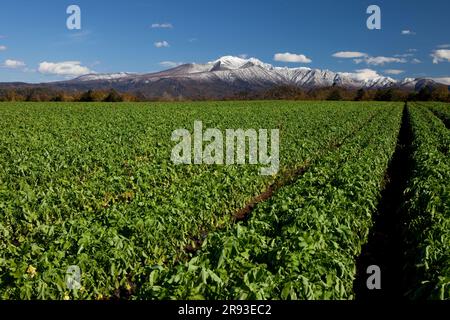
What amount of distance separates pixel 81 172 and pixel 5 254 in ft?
26.8

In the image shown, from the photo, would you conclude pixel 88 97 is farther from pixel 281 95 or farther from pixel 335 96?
pixel 335 96

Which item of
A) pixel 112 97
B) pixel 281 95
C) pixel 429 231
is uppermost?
pixel 281 95

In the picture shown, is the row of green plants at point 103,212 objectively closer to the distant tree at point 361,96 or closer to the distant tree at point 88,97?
the distant tree at point 88,97

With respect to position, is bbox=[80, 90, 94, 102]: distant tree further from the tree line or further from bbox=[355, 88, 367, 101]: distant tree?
bbox=[355, 88, 367, 101]: distant tree

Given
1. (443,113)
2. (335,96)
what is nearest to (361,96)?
(335,96)

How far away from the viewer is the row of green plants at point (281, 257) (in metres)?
5.06

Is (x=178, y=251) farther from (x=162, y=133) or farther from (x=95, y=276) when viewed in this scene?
(x=162, y=133)

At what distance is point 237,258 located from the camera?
584 centimetres

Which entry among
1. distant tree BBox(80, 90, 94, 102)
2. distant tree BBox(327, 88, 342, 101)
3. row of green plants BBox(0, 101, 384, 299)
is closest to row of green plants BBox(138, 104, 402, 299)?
row of green plants BBox(0, 101, 384, 299)

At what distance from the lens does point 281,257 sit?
5.90 m

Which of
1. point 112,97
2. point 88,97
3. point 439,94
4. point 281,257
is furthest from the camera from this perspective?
point 439,94

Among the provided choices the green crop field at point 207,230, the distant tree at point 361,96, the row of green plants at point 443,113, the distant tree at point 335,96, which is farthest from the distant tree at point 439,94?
the green crop field at point 207,230

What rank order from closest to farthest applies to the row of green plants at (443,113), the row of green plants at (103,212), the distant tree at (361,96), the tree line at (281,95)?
the row of green plants at (103,212), the row of green plants at (443,113), the tree line at (281,95), the distant tree at (361,96)

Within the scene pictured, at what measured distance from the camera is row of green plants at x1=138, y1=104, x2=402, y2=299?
16.6 feet
